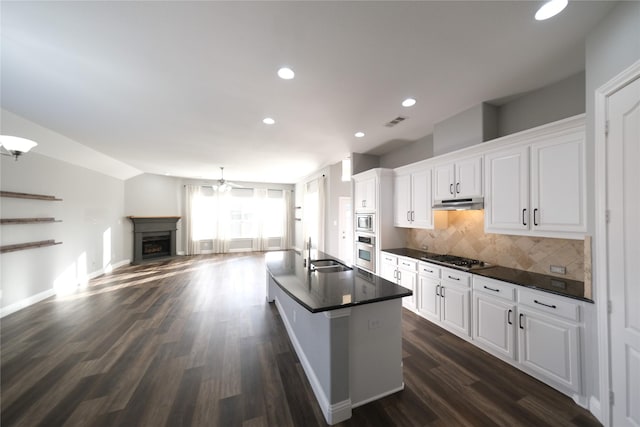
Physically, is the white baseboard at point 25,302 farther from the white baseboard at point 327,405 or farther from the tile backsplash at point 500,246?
the tile backsplash at point 500,246

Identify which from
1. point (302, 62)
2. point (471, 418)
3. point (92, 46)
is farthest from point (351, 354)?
point (92, 46)

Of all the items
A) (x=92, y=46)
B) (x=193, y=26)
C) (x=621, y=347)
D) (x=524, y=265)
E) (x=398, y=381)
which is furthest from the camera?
(x=524, y=265)

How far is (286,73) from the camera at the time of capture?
2.05 metres

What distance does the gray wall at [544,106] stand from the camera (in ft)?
7.09

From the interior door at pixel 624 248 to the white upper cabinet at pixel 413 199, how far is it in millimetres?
1873

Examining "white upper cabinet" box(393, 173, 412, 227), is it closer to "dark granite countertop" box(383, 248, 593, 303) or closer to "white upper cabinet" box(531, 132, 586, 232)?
"dark granite countertop" box(383, 248, 593, 303)

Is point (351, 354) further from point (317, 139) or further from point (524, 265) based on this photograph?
point (317, 139)

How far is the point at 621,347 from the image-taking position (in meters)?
1.40

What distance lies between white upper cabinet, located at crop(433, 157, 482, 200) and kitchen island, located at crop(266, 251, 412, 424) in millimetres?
1649

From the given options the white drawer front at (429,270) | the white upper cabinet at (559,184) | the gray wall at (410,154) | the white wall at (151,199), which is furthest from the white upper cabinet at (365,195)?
the white wall at (151,199)

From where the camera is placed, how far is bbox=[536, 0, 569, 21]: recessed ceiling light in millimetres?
1382

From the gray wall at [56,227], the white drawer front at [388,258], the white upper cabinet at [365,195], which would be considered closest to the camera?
the gray wall at [56,227]

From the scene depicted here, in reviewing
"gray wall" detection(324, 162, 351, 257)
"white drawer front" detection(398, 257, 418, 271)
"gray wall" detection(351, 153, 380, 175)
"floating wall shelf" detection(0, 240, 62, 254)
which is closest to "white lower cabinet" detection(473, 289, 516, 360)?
"white drawer front" detection(398, 257, 418, 271)

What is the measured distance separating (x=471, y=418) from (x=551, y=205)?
6.26ft
